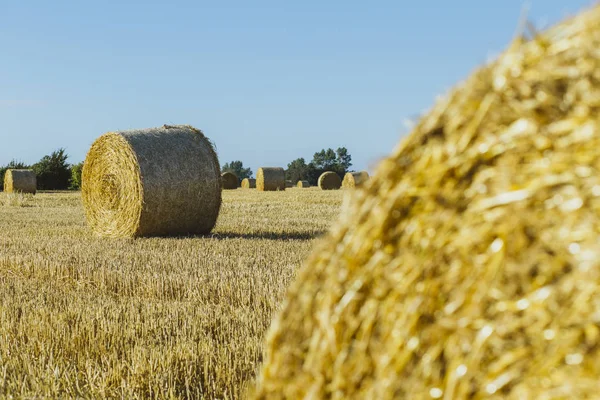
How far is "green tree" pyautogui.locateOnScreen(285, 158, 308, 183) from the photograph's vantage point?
231ft

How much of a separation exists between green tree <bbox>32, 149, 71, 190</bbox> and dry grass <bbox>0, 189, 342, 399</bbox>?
93.6ft

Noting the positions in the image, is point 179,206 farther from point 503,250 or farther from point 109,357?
point 503,250

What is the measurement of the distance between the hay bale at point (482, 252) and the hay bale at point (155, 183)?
8.25 m

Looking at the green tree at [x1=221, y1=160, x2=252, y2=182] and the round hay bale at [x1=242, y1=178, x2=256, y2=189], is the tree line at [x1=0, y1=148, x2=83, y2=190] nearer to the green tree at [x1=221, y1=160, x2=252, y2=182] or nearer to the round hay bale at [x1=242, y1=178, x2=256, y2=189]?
the round hay bale at [x1=242, y1=178, x2=256, y2=189]

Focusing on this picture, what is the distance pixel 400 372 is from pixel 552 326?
446mm

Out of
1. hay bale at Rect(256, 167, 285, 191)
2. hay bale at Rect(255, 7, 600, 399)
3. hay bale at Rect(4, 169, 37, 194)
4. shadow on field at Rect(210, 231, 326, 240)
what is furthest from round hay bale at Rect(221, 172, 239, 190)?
hay bale at Rect(255, 7, 600, 399)

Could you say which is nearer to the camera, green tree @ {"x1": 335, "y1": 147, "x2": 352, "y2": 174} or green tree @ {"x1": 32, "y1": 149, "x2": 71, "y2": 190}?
green tree @ {"x1": 32, "y1": 149, "x2": 71, "y2": 190}

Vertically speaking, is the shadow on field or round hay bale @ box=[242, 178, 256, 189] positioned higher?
round hay bale @ box=[242, 178, 256, 189]

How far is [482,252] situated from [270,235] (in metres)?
8.92

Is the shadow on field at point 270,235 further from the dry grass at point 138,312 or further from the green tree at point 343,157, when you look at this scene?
the green tree at point 343,157

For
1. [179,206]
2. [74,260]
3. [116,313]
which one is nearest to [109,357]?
[116,313]

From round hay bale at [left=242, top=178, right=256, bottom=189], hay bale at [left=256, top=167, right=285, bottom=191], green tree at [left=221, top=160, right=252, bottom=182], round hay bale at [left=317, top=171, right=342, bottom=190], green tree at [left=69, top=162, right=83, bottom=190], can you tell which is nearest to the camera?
hay bale at [left=256, top=167, right=285, bottom=191]

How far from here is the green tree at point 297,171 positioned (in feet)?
231

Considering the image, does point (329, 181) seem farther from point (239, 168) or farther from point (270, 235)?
point (239, 168)
